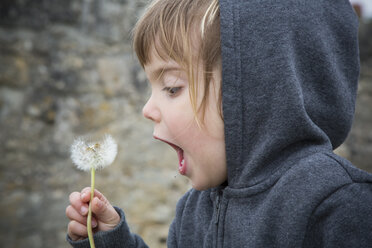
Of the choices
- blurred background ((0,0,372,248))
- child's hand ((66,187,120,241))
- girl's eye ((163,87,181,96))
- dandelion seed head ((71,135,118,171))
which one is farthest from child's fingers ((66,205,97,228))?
blurred background ((0,0,372,248))

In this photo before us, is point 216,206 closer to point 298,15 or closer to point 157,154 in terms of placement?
point 298,15

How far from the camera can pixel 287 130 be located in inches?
35.8

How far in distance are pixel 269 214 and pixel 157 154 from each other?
1.64 metres

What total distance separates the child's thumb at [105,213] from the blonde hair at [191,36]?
1.22 ft

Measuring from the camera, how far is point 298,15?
938mm

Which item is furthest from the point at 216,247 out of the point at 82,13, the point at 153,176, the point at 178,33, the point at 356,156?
the point at 356,156

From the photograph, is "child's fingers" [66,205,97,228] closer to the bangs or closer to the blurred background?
the bangs

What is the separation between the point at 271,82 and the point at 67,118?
173 centimetres

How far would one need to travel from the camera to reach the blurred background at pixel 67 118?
86.9 inches

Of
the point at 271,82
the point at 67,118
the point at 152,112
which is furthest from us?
the point at 67,118

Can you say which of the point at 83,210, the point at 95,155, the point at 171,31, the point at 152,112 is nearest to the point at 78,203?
the point at 83,210

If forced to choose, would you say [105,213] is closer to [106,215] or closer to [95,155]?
[106,215]

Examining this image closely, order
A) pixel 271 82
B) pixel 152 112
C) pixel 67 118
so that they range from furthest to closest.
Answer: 1. pixel 67 118
2. pixel 152 112
3. pixel 271 82

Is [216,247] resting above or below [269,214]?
below
